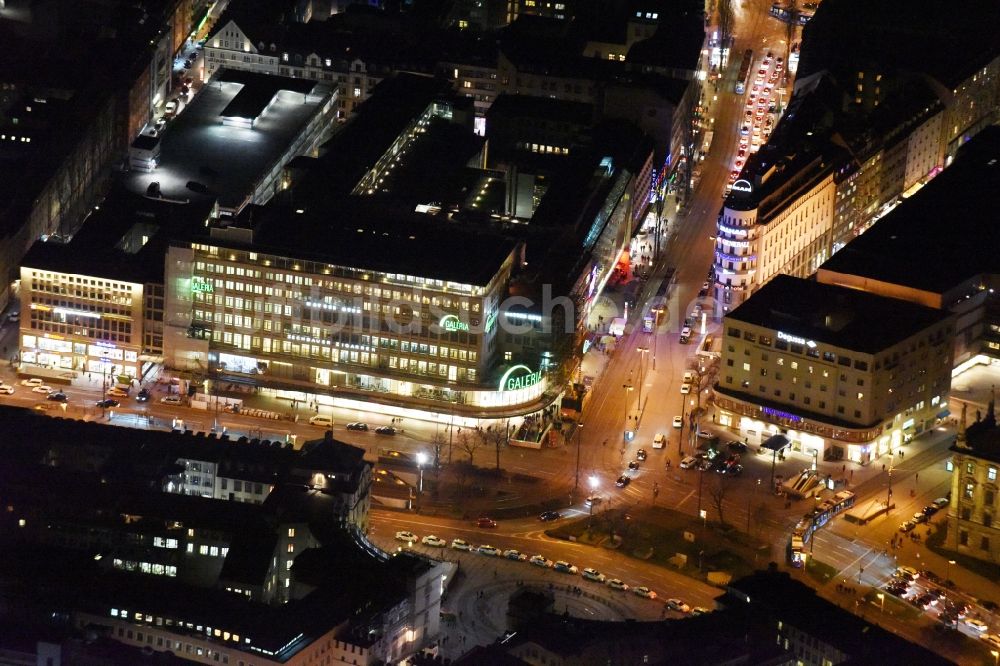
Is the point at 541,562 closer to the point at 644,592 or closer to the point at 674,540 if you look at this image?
the point at 644,592

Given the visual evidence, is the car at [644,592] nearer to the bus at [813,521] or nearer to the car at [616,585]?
the car at [616,585]

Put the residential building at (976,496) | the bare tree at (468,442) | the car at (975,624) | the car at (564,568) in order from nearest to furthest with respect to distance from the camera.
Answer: the car at (975,624)
the car at (564,568)
the residential building at (976,496)
the bare tree at (468,442)

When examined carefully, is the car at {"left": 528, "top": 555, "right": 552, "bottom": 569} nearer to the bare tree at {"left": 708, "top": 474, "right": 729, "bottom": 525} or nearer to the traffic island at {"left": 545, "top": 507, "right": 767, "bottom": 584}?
the traffic island at {"left": 545, "top": 507, "right": 767, "bottom": 584}

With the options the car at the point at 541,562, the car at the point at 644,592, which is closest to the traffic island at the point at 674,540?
the car at the point at 644,592

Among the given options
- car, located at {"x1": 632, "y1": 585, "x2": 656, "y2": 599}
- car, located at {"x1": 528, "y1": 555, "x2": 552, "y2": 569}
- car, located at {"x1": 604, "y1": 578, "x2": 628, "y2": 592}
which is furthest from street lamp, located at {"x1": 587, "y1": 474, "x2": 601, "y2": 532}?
car, located at {"x1": 632, "y1": 585, "x2": 656, "y2": 599}

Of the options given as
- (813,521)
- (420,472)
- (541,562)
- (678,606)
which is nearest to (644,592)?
(678,606)

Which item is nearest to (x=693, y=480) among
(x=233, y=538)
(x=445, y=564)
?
(x=445, y=564)

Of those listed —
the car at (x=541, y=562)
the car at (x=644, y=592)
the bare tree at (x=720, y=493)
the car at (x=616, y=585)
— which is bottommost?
the car at (x=644, y=592)
